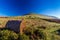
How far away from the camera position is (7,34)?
1984 centimetres

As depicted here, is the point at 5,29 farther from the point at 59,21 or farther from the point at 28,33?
the point at 59,21

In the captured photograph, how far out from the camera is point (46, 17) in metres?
29.6

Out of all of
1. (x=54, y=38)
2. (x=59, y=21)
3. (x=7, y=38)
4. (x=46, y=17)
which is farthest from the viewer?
(x=46, y=17)

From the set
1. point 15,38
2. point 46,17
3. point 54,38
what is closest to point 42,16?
point 46,17

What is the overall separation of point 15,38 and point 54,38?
409 centimetres

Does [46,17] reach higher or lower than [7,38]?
higher

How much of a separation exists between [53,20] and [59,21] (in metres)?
0.92

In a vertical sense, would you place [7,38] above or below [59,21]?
below

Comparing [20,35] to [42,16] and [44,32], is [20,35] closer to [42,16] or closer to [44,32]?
[44,32]

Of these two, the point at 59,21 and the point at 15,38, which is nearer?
the point at 15,38

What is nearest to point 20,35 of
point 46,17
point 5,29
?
point 5,29

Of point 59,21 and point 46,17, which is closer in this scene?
point 59,21

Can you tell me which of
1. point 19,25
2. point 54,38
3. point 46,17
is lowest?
point 54,38

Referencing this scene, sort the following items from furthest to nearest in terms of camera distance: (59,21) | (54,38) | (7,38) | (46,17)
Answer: (46,17), (59,21), (54,38), (7,38)
